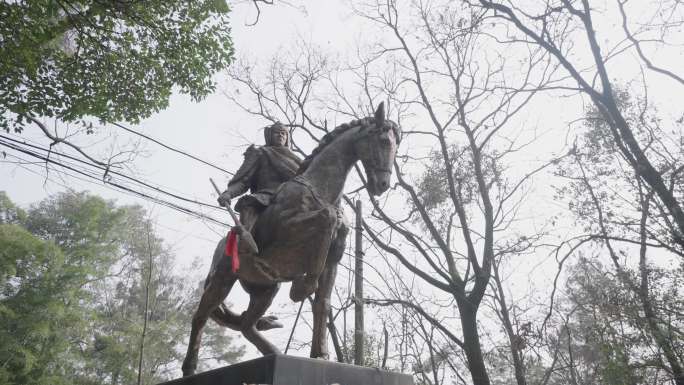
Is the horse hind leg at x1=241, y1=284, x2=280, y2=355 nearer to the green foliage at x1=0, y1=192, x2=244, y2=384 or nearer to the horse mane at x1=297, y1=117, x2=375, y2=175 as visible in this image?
the horse mane at x1=297, y1=117, x2=375, y2=175

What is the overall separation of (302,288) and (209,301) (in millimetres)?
895

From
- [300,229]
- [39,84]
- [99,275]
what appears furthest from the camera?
[99,275]


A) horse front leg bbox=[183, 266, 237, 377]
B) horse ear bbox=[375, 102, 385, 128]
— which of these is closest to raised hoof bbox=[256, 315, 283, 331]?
horse front leg bbox=[183, 266, 237, 377]

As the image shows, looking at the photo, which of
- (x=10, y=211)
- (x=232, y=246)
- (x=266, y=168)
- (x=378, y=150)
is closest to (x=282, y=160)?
(x=266, y=168)

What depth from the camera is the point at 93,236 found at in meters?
18.2

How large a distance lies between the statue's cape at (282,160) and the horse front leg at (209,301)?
1.03 metres

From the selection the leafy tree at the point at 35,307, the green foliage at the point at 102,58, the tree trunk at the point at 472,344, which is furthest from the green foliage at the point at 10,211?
the tree trunk at the point at 472,344

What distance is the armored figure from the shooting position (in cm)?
402

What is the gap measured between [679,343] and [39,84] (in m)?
10.3

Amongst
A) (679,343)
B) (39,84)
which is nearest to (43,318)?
(39,84)

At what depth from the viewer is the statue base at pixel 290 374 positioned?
2.77 m

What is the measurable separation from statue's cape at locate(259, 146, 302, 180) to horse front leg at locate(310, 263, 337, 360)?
3.25 feet

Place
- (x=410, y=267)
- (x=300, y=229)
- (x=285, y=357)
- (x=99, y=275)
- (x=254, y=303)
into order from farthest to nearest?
(x=99, y=275) < (x=410, y=267) < (x=254, y=303) < (x=300, y=229) < (x=285, y=357)

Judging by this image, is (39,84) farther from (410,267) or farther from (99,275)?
(99,275)
